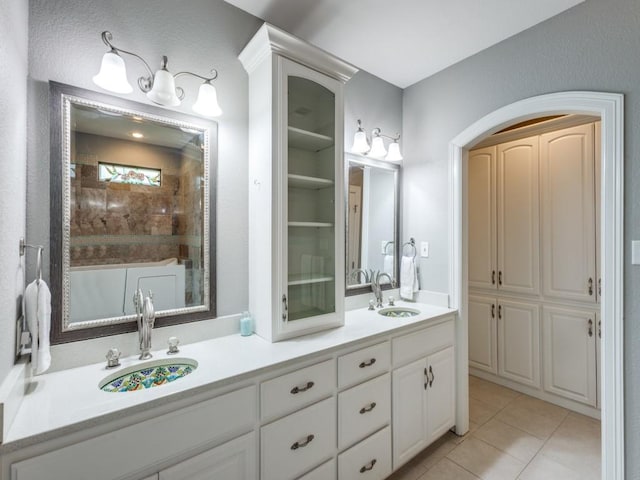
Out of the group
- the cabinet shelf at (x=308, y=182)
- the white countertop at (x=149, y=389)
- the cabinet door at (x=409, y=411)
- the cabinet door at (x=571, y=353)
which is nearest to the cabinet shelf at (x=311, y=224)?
the cabinet shelf at (x=308, y=182)

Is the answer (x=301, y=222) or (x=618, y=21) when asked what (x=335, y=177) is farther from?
(x=618, y=21)

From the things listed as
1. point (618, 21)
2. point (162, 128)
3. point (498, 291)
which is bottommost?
point (498, 291)

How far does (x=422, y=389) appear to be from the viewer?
196 cm

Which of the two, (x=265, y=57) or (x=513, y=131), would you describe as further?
(x=513, y=131)

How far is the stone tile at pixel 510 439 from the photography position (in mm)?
2060

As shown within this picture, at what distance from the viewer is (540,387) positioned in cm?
269

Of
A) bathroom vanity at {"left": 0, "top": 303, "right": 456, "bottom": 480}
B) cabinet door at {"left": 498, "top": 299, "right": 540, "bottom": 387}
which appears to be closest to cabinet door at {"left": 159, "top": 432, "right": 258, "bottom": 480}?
bathroom vanity at {"left": 0, "top": 303, "right": 456, "bottom": 480}

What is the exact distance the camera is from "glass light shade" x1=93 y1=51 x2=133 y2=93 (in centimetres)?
125

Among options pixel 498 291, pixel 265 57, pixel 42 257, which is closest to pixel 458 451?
pixel 498 291

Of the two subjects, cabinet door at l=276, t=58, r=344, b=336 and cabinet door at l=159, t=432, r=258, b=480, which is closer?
cabinet door at l=159, t=432, r=258, b=480

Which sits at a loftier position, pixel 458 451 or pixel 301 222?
pixel 301 222

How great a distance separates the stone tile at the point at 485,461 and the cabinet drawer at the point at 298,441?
1.07 meters

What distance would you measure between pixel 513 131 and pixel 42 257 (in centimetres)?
347

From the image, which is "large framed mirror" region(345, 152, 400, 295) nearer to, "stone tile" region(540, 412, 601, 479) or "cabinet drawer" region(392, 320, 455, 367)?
"cabinet drawer" region(392, 320, 455, 367)
